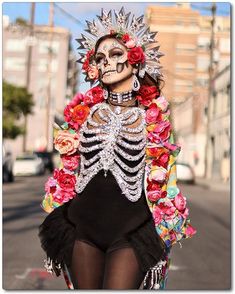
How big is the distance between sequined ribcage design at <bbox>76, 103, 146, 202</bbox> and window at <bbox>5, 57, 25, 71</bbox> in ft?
275

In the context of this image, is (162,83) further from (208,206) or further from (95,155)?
(208,206)

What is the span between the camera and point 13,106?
151ft

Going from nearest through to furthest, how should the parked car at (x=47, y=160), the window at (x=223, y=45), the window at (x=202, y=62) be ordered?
the parked car at (x=47, y=160) → the window at (x=223, y=45) → the window at (x=202, y=62)

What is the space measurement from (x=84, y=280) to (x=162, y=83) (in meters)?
1.17

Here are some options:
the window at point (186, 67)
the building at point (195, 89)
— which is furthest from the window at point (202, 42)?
the window at point (186, 67)

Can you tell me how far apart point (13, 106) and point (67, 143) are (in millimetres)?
43124

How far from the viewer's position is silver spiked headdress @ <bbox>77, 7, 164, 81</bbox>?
355 cm

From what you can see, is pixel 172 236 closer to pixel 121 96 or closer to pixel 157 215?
pixel 157 215

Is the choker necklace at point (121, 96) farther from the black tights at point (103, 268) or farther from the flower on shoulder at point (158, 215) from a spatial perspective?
the black tights at point (103, 268)

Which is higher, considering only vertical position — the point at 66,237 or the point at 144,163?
the point at 144,163

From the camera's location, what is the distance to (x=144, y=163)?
11.3 ft

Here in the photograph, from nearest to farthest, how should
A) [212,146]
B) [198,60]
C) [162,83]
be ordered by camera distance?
[162,83] < [212,146] < [198,60]

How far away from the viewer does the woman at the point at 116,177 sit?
127 inches

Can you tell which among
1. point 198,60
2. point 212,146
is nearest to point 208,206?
point 212,146
